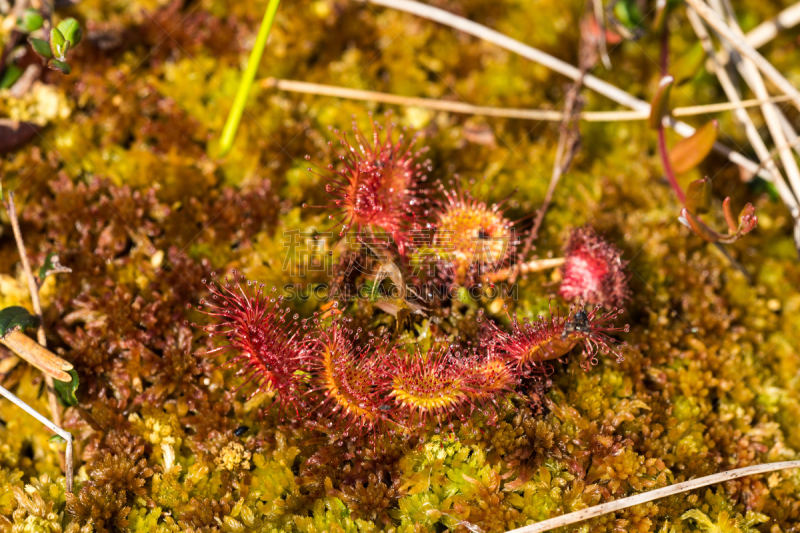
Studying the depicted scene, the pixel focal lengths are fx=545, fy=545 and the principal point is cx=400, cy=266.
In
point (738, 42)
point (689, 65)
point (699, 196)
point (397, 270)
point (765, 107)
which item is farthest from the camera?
point (765, 107)

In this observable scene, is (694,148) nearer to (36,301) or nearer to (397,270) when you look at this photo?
(397,270)

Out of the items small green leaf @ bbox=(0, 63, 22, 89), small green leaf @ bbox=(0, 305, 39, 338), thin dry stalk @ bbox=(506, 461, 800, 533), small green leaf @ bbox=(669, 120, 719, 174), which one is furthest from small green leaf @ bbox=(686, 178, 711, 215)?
small green leaf @ bbox=(0, 63, 22, 89)

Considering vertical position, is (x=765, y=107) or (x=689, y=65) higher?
(x=689, y=65)

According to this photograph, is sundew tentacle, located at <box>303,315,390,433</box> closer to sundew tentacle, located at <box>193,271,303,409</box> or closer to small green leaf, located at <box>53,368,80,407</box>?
sundew tentacle, located at <box>193,271,303,409</box>

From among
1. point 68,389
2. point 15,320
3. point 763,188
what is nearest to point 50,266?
point 15,320

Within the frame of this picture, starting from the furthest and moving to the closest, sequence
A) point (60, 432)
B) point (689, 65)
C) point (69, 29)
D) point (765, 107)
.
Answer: point (765, 107), point (689, 65), point (69, 29), point (60, 432)

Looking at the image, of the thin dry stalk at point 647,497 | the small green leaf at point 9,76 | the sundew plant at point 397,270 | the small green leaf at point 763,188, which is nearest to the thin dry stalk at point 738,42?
the sundew plant at point 397,270

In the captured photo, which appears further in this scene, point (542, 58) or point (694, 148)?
point (542, 58)

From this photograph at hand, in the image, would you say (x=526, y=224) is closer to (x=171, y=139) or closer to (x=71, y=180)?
(x=171, y=139)
